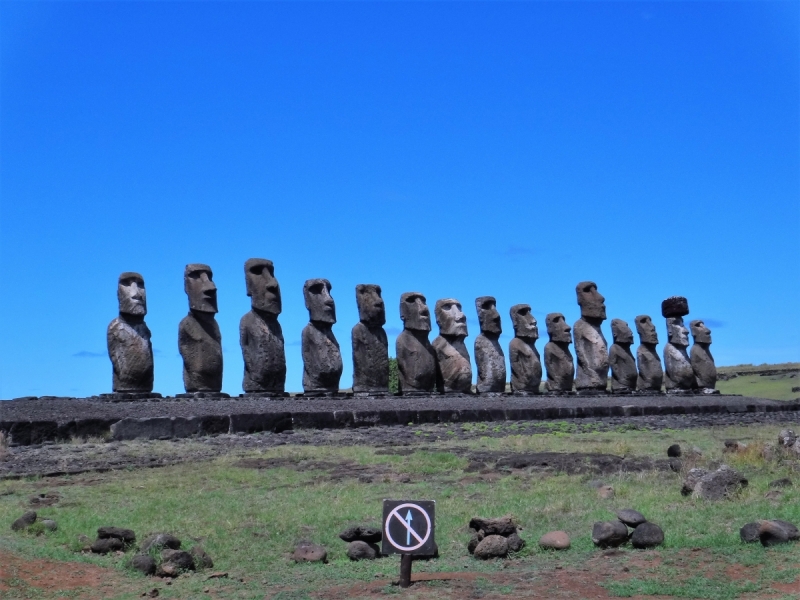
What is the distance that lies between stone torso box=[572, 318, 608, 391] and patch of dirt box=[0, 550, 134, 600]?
82.5 feet

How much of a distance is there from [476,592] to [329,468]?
5.26 meters

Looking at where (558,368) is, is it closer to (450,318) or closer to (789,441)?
(450,318)

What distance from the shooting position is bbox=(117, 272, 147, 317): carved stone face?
1959 cm

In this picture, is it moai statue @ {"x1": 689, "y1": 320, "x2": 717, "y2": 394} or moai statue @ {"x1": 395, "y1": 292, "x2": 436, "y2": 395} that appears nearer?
moai statue @ {"x1": 395, "y1": 292, "x2": 436, "y2": 395}

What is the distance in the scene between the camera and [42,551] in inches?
296

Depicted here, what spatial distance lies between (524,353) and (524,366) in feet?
1.24

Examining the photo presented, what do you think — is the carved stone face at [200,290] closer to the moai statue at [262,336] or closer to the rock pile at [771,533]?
the moai statue at [262,336]

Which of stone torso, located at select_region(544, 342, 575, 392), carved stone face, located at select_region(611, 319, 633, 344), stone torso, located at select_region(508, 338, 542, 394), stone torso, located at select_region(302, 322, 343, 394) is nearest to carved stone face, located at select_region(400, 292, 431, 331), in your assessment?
stone torso, located at select_region(302, 322, 343, 394)

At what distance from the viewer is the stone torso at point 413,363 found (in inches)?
999

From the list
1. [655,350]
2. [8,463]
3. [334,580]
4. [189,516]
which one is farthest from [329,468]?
[655,350]

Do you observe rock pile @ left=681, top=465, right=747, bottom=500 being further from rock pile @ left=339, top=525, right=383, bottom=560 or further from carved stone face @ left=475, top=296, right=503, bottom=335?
carved stone face @ left=475, top=296, right=503, bottom=335

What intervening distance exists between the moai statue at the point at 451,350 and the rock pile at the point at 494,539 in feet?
62.4

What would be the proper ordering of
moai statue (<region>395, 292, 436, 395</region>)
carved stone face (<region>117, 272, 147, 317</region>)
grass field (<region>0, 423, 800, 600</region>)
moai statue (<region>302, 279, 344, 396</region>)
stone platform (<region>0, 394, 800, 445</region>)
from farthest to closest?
moai statue (<region>395, 292, 436, 395</region>), moai statue (<region>302, 279, 344, 396</region>), carved stone face (<region>117, 272, 147, 317</region>), stone platform (<region>0, 394, 800, 445</region>), grass field (<region>0, 423, 800, 600</region>)

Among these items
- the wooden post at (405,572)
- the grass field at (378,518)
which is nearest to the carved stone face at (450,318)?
the grass field at (378,518)
